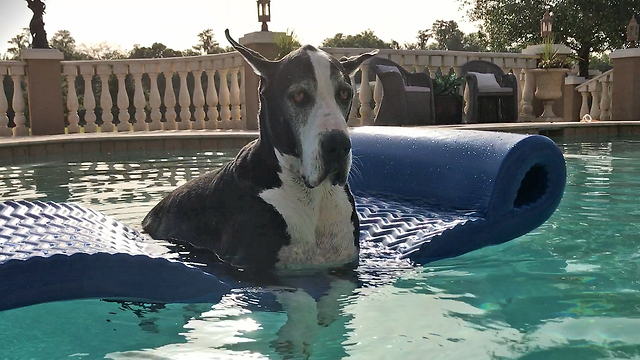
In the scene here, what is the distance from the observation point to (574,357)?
2568 mm

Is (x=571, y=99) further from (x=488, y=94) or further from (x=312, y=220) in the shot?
(x=312, y=220)

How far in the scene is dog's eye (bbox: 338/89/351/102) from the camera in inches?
129

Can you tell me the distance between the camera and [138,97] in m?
15.6

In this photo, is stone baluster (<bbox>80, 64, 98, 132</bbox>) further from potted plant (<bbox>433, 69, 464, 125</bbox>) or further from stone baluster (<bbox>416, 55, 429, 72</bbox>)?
potted plant (<bbox>433, 69, 464, 125</bbox>)

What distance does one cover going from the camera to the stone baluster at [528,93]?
1747 centimetres

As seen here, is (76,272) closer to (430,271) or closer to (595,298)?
(430,271)

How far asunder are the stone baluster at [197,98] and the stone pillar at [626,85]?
32.7 ft

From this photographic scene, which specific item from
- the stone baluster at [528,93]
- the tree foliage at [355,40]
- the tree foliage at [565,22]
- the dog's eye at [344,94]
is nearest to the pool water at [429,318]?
the dog's eye at [344,94]

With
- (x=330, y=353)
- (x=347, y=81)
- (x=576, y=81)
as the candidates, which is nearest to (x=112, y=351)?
(x=330, y=353)

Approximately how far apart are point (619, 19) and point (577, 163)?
27.0 meters

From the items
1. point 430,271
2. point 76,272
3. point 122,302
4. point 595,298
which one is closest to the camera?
point 76,272

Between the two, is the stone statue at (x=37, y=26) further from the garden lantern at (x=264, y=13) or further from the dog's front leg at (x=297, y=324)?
the dog's front leg at (x=297, y=324)

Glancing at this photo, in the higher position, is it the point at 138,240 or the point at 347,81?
the point at 347,81

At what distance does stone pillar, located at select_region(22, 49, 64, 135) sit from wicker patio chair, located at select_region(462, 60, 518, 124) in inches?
341
